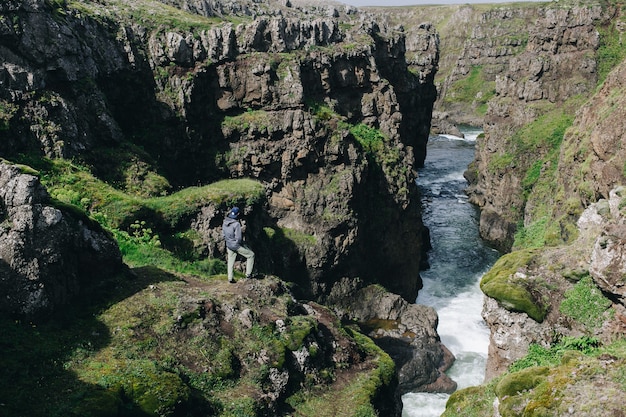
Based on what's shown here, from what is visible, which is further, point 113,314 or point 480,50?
point 480,50

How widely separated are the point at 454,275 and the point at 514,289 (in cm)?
3328

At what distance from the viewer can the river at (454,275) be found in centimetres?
3397

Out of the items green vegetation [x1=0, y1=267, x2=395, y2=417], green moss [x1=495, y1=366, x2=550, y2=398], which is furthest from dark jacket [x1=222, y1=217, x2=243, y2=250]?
green moss [x1=495, y1=366, x2=550, y2=398]

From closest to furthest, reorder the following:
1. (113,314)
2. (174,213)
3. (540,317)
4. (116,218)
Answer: (113,314) → (540,317) → (116,218) → (174,213)

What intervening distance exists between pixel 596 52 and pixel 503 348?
69.1 meters

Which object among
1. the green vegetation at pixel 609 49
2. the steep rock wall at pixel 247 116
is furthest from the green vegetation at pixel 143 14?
the green vegetation at pixel 609 49

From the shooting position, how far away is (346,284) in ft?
128

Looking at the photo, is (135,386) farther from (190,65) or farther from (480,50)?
(480,50)

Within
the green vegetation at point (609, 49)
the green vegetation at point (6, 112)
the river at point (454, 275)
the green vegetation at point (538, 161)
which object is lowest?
the river at point (454, 275)

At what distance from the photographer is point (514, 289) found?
711 inches

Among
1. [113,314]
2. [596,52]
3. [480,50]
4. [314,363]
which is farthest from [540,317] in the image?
[480,50]

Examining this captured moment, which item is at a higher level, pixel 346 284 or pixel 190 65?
pixel 190 65

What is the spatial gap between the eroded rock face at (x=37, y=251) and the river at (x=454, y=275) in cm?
2246

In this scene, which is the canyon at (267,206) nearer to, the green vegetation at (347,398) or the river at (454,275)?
the green vegetation at (347,398)
